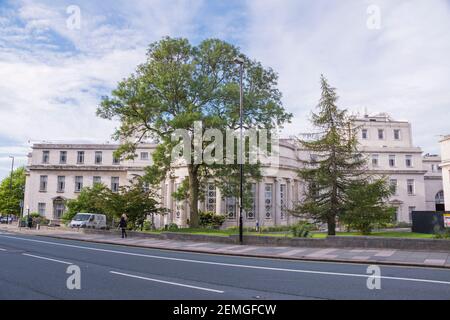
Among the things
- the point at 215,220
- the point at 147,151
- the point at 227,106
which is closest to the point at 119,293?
the point at 227,106

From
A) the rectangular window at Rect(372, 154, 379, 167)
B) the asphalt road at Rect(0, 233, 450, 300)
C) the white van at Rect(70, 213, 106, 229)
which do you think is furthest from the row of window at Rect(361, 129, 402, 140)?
the asphalt road at Rect(0, 233, 450, 300)

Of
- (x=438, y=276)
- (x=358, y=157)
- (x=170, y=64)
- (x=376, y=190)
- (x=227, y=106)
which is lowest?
(x=438, y=276)

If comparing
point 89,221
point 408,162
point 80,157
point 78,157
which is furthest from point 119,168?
point 408,162

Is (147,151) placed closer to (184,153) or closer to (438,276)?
(184,153)

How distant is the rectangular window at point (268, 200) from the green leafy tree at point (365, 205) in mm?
20890

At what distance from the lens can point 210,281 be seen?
10234mm

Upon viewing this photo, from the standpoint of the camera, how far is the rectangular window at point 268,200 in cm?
4512

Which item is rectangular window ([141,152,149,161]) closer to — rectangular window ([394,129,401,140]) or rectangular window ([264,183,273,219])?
rectangular window ([264,183,273,219])

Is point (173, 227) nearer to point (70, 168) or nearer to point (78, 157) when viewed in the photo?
point (70, 168)

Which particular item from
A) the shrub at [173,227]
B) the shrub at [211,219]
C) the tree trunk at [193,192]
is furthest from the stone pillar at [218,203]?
the tree trunk at [193,192]
